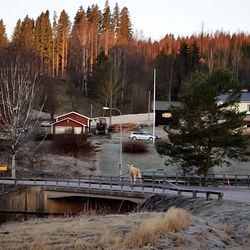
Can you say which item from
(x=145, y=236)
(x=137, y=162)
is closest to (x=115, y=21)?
(x=137, y=162)

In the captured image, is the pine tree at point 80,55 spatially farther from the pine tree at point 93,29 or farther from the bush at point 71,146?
the bush at point 71,146

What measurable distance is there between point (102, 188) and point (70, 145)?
984 inches

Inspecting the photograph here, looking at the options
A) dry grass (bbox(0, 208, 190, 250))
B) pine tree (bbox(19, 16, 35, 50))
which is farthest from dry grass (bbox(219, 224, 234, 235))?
pine tree (bbox(19, 16, 35, 50))

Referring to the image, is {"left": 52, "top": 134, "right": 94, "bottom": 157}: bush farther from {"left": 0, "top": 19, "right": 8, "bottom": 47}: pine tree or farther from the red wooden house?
{"left": 0, "top": 19, "right": 8, "bottom": 47}: pine tree

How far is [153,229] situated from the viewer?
14.8 metres

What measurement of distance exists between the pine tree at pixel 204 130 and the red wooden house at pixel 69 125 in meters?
33.0

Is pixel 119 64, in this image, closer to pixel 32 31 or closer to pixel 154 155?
pixel 32 31

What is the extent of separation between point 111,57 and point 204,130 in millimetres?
68204

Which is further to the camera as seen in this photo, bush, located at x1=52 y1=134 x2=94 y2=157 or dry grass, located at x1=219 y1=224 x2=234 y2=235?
bush, located at x1=52 y1=134 x2=94 y2=157

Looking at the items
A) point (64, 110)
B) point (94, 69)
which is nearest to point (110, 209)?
point (64, 110)

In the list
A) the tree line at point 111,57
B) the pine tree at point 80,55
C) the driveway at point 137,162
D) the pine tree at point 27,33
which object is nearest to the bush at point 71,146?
the driveway at point 137,162

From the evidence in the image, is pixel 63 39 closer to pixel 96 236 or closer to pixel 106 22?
pixel 106 22

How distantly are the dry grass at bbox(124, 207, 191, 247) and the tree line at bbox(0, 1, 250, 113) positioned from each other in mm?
Result: 67724

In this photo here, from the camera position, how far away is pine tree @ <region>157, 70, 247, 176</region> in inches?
1417
